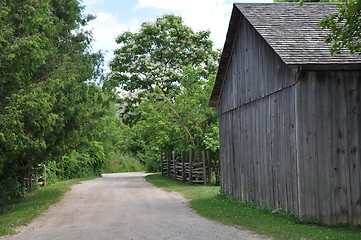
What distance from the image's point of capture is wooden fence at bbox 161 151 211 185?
27.3 m

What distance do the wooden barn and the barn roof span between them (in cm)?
2

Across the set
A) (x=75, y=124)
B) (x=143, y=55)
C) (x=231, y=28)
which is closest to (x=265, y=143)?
(x=231, y=28)

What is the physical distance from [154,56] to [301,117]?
1170 inches

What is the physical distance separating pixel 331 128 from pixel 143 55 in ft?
99.3

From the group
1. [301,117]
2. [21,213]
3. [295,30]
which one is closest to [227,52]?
[295,30]

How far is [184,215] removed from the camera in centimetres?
1362

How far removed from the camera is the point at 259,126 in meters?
14.2

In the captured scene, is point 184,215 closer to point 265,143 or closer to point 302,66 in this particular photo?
point 265,143

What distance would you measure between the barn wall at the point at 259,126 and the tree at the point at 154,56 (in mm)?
22163

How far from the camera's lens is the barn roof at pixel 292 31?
11.4 m

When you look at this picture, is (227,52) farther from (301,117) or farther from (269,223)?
(269,223)

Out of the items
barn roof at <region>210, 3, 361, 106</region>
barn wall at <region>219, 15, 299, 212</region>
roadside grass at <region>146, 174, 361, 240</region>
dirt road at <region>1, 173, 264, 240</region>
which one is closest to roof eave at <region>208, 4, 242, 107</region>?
barn roof at <region>210, 3, 361, 106</region>

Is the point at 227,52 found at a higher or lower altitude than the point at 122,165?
higher

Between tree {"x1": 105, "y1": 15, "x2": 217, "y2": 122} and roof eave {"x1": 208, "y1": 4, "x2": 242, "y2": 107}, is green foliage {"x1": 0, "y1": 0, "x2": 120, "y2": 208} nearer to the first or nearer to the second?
roof eave {"x1": 208, "y1": 4, "x2": 242, "y2": 107}
